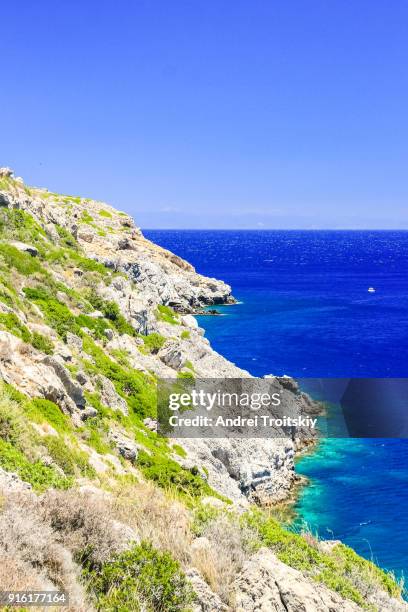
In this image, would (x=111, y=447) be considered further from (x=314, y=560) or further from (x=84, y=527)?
(x=84, y=527)

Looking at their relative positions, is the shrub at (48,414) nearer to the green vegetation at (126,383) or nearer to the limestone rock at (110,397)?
the limestone rock at (110,397)

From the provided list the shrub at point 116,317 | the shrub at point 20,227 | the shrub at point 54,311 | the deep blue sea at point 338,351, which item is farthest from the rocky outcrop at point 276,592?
the shrub at point 20,227

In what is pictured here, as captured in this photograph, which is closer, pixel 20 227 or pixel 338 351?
pixel 20 227

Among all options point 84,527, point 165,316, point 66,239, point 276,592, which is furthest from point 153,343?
point 276,592

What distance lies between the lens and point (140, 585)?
7.10 metres

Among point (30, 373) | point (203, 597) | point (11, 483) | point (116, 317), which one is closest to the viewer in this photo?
point (203, 597)

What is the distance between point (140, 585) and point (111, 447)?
11.1m

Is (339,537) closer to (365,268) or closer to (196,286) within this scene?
(196,286)

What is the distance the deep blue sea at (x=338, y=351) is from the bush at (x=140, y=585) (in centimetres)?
955

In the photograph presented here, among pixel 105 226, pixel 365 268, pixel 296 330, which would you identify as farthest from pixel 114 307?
pixel 365 268

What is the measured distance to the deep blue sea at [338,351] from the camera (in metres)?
29.2

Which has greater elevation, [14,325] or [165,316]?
[14,325]

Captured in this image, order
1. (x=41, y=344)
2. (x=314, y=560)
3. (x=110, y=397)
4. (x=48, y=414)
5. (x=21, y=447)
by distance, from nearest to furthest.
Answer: (x=314, y=560)
(x=21, y=447)
(x=48, y=414)
(x=41, y=344)
(x=110, y=397)

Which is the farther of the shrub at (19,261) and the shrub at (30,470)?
the shrub at (19,261)
